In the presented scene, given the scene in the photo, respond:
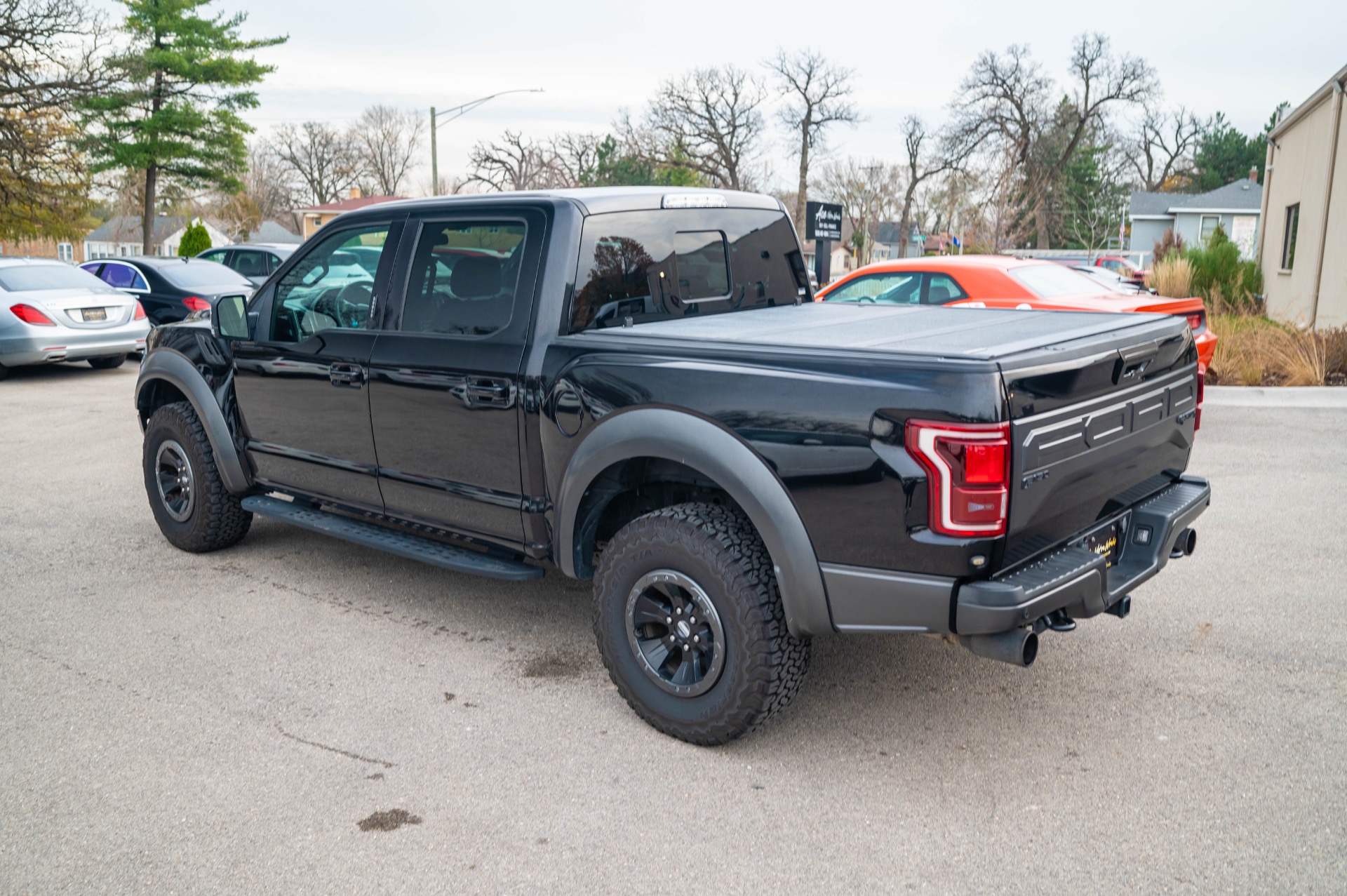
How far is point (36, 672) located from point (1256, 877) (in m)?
4.42

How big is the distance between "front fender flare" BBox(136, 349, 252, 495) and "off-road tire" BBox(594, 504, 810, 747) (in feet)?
8.68

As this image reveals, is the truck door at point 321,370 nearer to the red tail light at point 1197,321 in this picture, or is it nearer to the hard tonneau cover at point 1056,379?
the hard tonneau cover at point 1056,379

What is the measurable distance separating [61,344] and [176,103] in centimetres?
2795

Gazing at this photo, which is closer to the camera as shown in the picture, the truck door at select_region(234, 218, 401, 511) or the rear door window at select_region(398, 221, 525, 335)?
the rear door window at select_region(398, 221, 525, 335)

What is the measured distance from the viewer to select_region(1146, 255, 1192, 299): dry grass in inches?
708

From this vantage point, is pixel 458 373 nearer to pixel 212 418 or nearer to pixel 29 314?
pixel 212 418

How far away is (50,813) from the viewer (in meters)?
3.22

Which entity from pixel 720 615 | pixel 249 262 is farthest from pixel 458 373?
pixel 249 262

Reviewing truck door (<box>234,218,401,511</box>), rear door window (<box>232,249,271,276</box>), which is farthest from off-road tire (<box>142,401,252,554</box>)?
rear door window (<box>232,249,271,276</box>)

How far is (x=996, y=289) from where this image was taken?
Result: 866cm

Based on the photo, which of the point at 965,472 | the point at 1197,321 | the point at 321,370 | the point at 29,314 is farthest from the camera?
the point at 29,314

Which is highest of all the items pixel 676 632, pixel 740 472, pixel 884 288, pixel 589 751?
pixel 884 288

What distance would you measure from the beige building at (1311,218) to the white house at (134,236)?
82.9 meters

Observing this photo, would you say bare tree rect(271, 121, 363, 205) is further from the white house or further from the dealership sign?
the dealership sign
